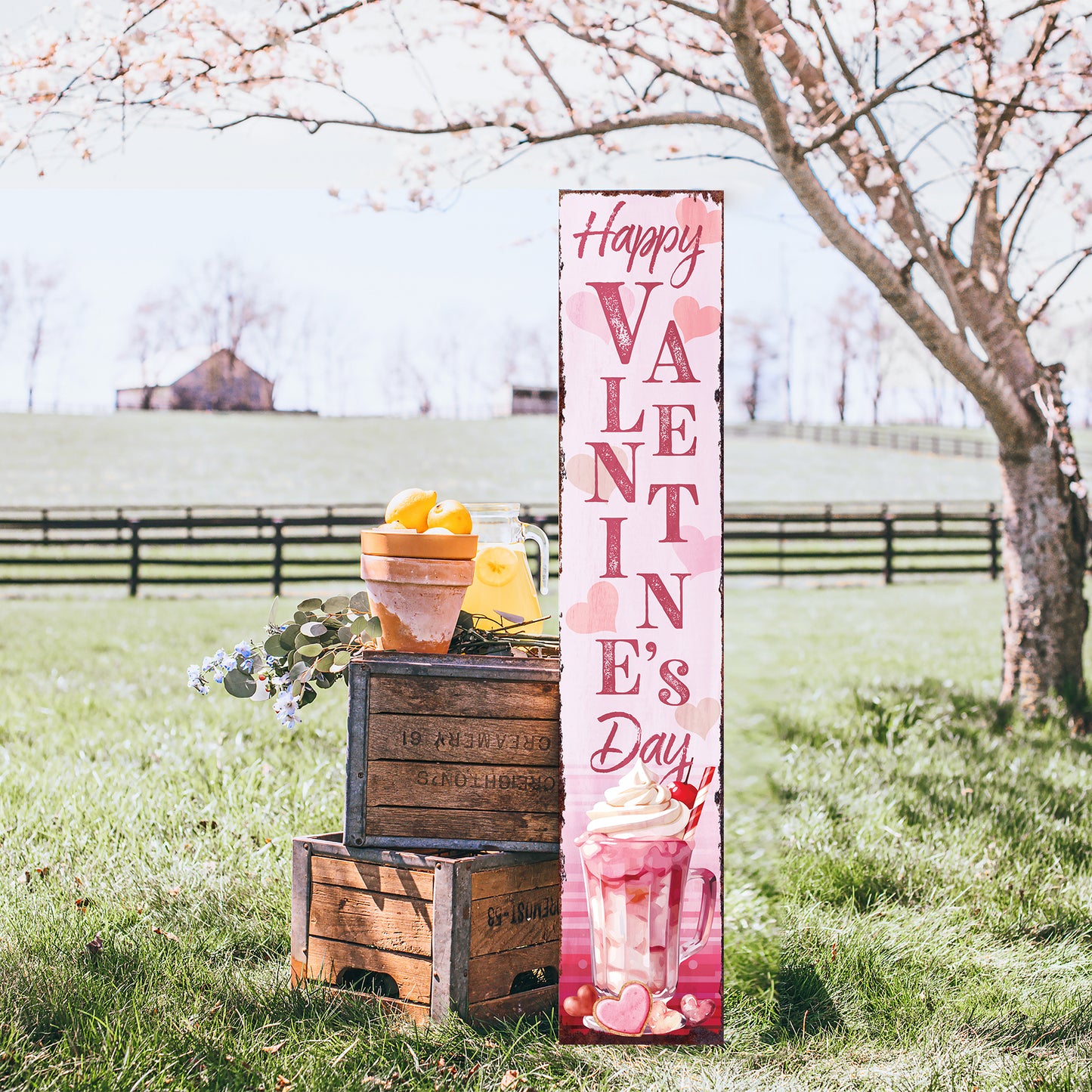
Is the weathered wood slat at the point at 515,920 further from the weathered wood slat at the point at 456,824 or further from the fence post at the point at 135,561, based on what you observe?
the fence post at the point at 135,561

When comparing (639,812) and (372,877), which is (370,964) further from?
(639,812)

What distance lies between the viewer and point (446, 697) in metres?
2.56

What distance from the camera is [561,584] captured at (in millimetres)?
2535

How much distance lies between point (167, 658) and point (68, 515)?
59.6 feet

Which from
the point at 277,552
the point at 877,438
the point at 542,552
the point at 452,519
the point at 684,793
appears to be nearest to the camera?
the point at 684,793

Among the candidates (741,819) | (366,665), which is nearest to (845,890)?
(741,819)

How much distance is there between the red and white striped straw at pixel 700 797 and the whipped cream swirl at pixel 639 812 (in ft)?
0.16

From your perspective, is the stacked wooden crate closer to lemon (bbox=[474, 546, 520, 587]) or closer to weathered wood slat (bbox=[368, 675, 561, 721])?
weathered wood slat (bbox=[368, 675, 561, 721])

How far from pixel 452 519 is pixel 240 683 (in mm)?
797

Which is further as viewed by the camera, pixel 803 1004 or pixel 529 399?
pixel 529 399

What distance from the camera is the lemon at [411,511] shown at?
2643 mm

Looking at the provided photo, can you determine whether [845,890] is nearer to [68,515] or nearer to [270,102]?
[270,102]

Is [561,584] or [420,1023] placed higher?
[561,584]

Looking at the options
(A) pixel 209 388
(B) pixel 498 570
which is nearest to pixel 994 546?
(B) pixel 498 570
